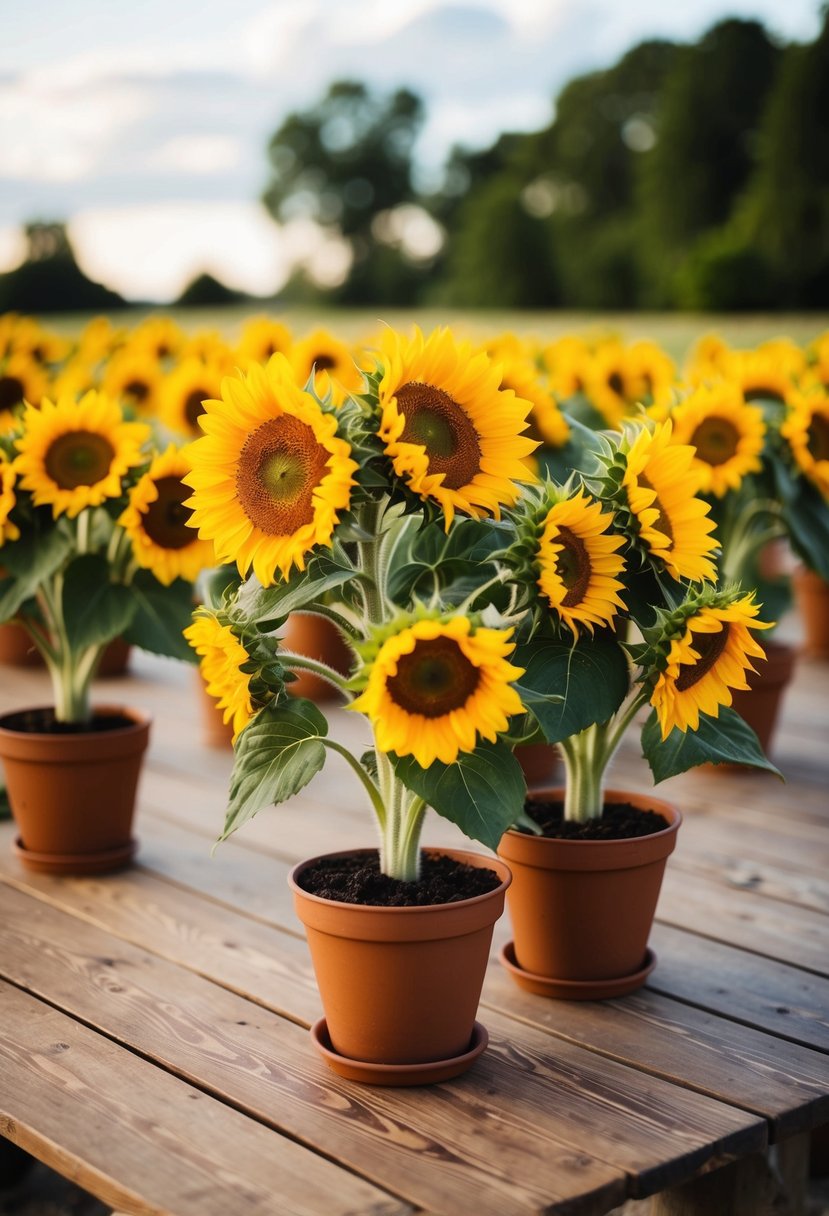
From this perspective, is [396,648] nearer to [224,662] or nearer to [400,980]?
[224,662]

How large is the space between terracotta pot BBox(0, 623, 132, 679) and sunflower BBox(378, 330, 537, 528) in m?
2.49

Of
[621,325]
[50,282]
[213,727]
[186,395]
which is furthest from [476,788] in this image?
[50,282]

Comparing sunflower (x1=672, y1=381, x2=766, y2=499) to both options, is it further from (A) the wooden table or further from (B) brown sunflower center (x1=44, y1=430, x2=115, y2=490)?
(B) brown sunflower center (x1=44, y1=430, x2=115, y2=490)

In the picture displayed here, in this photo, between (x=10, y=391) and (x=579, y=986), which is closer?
(x=579, y=986)

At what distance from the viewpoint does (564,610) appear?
1351mm

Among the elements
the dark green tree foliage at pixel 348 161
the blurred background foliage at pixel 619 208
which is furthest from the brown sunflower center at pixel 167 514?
the dark green tree foliage at pixel 348 161

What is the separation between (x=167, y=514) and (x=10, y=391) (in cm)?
127

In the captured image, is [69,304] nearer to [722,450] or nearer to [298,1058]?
[722,450]

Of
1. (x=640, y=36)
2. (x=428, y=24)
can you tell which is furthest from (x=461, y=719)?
(x=640, y=36)

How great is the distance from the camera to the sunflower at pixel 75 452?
6.51 ft

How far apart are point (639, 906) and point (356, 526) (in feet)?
2.06

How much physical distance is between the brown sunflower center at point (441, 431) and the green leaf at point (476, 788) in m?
0.27

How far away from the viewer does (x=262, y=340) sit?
367 centimetres

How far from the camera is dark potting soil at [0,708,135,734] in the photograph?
7.18ft
